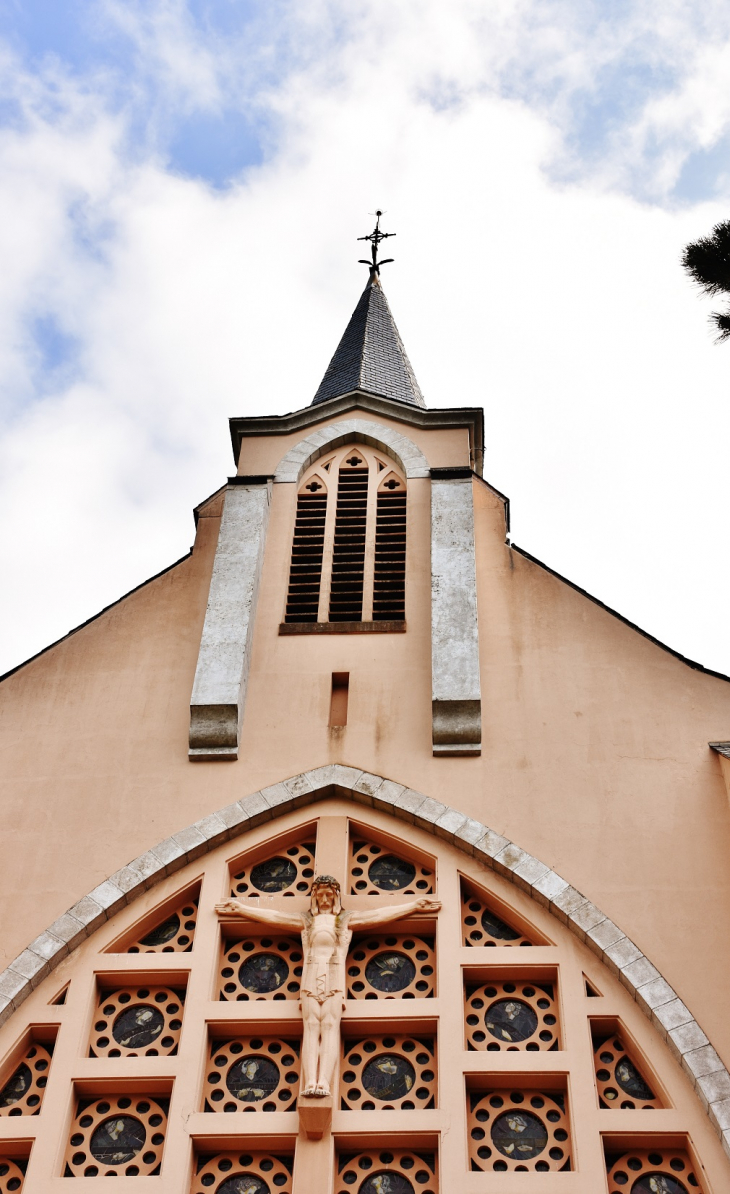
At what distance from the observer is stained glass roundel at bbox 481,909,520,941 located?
552 inches

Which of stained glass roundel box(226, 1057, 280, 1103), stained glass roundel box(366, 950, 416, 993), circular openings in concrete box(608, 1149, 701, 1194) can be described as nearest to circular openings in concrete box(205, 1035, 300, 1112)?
stained glass roundel box(226, 1057, 280, 1103)

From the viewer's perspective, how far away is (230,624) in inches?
647

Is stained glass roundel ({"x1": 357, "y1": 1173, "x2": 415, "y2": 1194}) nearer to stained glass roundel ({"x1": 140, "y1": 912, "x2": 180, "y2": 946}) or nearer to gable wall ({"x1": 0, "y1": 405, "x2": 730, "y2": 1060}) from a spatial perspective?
gable wall ({"x1": 0, "y1": 405, "x2": 730, "y2": 1060})

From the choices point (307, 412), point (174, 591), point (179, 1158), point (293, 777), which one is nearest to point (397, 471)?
point (307, 412)

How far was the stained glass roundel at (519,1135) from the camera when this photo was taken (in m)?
12.4

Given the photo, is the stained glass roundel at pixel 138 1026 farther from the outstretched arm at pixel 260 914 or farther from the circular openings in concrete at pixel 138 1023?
the outstretched arm at pixel 260 914

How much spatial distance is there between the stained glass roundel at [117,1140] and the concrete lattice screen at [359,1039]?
0.05m

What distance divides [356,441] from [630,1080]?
9.70 meters

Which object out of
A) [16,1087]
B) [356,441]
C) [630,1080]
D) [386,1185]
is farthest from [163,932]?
[356,441]

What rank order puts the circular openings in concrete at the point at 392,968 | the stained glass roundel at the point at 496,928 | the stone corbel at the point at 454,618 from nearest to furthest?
the circular openings in concrete at the point at 392,968 → the stained glass roundel at the point at 496,928 → the stone corbel at the point at 454,618

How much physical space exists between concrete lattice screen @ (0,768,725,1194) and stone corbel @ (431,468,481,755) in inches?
37.3

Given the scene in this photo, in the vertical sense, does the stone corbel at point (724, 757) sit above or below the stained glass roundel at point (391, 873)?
above

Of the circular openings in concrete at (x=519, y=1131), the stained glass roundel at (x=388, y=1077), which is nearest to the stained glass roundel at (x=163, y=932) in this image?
the stained glass roundel at (x=388, y=1077)

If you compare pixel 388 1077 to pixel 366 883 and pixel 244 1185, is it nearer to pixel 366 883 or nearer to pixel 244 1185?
pixel 244 1185
